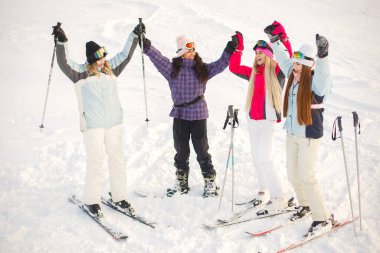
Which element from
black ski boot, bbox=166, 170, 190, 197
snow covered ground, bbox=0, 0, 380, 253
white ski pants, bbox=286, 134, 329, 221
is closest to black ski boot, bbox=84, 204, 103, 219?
snow covered ground, bbox=0, 0, 380, 253

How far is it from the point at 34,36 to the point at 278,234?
496 inches

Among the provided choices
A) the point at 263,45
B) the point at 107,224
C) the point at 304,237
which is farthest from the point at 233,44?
the point at 107,224

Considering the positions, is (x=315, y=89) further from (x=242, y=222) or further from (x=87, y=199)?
(x=87, y=199)

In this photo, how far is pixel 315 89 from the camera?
444 cm

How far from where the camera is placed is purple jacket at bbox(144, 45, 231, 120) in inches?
213

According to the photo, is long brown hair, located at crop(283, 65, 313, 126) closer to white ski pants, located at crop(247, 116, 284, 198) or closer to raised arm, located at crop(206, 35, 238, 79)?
white ski pants, located at crop(247, 116, 284, 198)

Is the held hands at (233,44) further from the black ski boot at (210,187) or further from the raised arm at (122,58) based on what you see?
the black ski boot at (210,187)

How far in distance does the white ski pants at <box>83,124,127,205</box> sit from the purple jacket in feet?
3.19

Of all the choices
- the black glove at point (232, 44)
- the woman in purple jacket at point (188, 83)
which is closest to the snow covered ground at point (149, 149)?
the woman in purple jacket at point (188, 83)

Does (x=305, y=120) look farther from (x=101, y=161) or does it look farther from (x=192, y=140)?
(x=101, y=161)

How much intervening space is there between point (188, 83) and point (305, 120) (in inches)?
69.5

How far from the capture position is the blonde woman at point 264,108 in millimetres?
5070

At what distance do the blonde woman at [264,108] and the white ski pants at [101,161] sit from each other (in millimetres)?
1883

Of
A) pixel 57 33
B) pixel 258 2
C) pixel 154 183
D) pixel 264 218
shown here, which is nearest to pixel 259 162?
pixel 264 218
